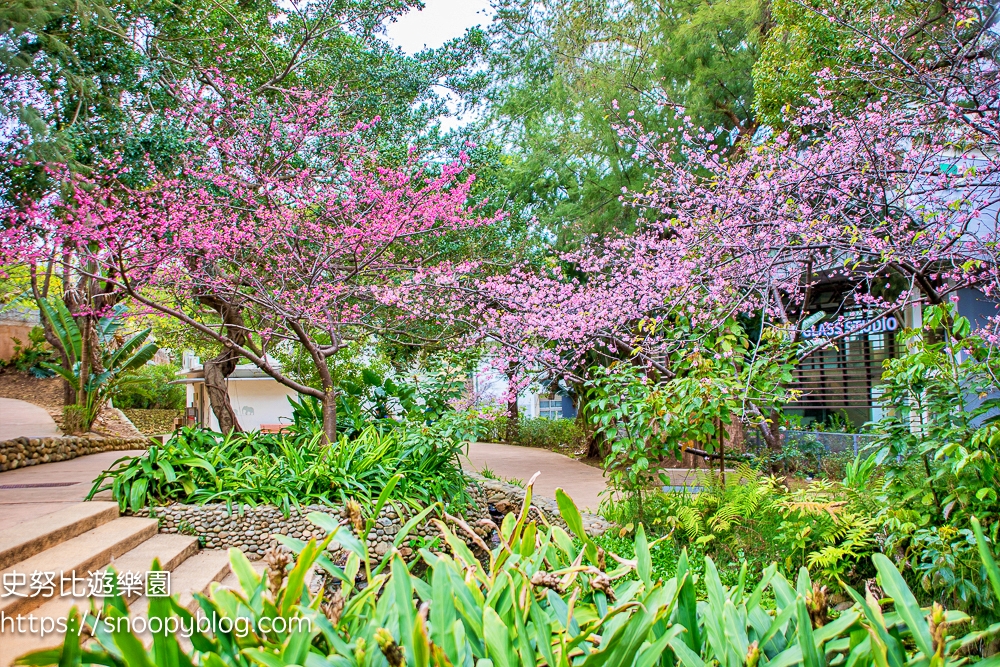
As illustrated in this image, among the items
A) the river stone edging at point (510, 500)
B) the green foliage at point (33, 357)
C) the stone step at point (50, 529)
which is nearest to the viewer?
the stone step at point (50, 529)

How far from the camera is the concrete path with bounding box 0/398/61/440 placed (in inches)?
348

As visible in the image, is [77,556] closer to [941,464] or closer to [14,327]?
[941,464]

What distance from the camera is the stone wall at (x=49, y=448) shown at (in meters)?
7.50

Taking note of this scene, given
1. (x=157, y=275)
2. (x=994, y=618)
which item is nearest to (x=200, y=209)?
(x=157, y=275)

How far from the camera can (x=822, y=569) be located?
3.65 m

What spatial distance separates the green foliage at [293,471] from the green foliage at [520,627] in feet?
11.4

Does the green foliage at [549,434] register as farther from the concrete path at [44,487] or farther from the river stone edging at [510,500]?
the concrete path at [44,487]

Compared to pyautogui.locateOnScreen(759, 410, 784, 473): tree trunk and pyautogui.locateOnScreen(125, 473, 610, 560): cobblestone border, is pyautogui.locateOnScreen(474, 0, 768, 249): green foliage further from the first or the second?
pyautogui.locateOnScreen(125, 473, 610, 560): cobblestone border

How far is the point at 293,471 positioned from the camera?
5492 mm

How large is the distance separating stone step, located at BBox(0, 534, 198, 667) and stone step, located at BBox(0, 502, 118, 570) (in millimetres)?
401

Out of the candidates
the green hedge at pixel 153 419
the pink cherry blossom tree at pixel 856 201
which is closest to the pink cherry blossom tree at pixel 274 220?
the pink cherry blossom tree at pixel 856 201

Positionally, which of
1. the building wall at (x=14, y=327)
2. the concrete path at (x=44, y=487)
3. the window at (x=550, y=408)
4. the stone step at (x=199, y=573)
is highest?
the building wall at (x=14, y=327)

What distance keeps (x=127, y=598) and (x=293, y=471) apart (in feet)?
7.41

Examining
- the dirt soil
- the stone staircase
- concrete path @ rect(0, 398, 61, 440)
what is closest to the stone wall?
concrete path @ rect(0, 398, 61, 440)
